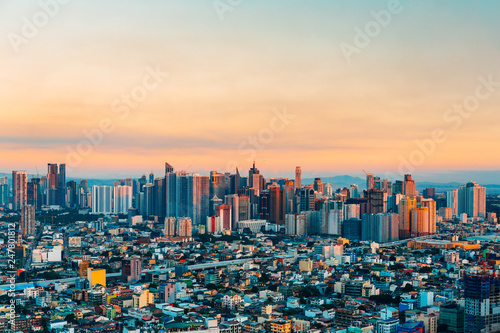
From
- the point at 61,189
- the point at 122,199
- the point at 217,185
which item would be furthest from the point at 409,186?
the point at 61,189

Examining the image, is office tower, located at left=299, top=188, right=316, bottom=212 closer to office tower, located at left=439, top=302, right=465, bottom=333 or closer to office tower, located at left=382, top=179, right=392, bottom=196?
office tower, located at left=382, top=179, right=392, bottom=196

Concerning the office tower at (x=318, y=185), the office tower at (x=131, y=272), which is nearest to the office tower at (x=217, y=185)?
the office tower at (x=318, y=185)

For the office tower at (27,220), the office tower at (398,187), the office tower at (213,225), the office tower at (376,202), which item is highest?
the office tower at (398,187)

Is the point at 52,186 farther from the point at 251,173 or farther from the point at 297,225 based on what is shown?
the point at 297,225

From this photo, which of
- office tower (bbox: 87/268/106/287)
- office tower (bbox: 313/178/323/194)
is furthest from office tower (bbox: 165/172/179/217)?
office tower (bbox: 87/268/106/287)

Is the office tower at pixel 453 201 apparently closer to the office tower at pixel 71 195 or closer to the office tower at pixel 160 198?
the office tower at pixel 160 198

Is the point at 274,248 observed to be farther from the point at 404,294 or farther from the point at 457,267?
the point at 404,294
